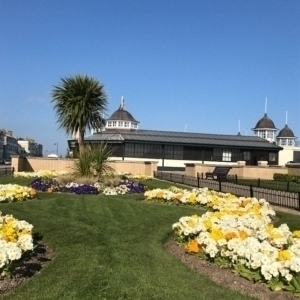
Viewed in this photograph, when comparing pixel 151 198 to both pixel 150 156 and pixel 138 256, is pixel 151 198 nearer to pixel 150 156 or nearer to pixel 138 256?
pixel 138 256

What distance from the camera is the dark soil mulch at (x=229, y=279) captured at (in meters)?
4.63

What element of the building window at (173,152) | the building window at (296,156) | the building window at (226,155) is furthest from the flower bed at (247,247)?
the building window at (296,156)

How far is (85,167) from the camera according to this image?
16.9 m

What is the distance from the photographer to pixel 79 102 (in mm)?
26203

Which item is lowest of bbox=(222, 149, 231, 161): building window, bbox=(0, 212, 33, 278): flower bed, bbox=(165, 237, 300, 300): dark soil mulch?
bbox=(165, 237, 300, 300): dark soil mulch

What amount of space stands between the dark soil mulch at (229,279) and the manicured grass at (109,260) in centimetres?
17

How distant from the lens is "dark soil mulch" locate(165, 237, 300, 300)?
182 inches

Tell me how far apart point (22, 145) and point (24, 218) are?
17286 centimetres

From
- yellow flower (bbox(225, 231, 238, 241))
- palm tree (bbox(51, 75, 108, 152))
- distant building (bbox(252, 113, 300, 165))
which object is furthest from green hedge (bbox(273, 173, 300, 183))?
distant building (bbox(252, 113, 300, 165))

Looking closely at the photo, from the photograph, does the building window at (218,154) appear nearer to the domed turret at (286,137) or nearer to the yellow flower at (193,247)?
the domed turret at (286,137)

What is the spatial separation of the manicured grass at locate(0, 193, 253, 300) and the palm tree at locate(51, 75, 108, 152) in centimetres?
1662

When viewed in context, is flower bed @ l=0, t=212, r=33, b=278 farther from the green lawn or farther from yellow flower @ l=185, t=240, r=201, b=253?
yellow flower @ l=185, t=240, r=201, b=253

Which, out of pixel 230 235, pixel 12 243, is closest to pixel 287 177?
pixel 230 235

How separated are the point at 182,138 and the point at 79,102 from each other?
74.6 ft
